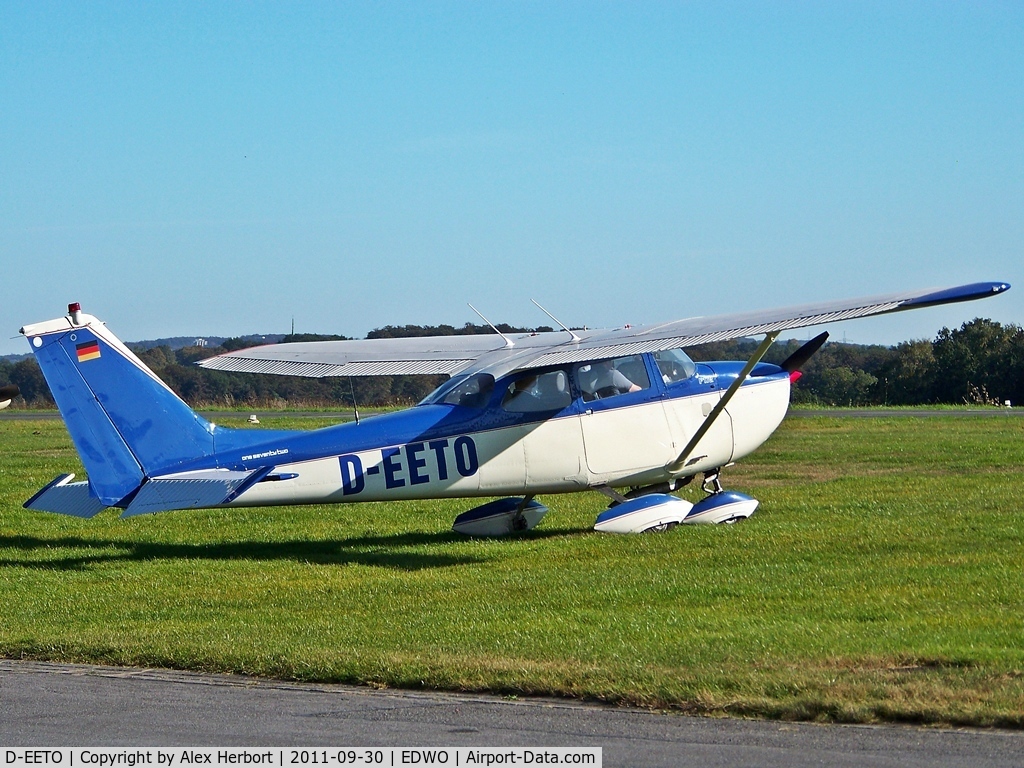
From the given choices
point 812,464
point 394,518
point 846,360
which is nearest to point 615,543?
point 394,518

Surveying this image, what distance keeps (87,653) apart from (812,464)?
1371cm

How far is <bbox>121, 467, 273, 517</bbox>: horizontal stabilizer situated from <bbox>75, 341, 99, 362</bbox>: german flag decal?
125 centimetres

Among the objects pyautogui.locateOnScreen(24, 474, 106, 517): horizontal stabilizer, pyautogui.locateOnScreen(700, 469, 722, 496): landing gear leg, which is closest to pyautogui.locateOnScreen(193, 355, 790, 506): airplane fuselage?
pyautogui.locateOnScreen(700, 469, 722, 496): landing gear leg

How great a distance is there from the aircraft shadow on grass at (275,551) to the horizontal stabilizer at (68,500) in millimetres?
524

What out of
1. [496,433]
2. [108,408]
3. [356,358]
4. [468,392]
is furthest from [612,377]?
[108,408]

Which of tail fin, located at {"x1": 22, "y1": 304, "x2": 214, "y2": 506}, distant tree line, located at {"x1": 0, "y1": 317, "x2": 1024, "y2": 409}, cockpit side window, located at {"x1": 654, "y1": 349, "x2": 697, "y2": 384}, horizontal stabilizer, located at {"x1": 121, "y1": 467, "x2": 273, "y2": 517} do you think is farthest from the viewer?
distant tree line, located at {"x1": 0, "y1": 317, "x2": 1024, "y2": 409}

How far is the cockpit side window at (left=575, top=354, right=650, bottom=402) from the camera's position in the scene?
1258cm

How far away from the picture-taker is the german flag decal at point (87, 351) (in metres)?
11.4

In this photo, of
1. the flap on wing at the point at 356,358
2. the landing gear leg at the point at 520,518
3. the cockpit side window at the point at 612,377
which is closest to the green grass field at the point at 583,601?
the landing gear leg at the point at 520,518

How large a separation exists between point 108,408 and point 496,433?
12.1ft

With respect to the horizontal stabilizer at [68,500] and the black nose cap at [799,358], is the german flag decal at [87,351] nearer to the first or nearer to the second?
the horizontal stabilizer at [68,500]

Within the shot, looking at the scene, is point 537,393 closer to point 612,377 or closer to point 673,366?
point 612,377

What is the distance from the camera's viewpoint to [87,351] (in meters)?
11.4

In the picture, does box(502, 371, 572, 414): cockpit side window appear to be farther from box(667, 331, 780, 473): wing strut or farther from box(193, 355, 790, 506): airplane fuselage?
box(667, 331, 780, 473): wing strut
